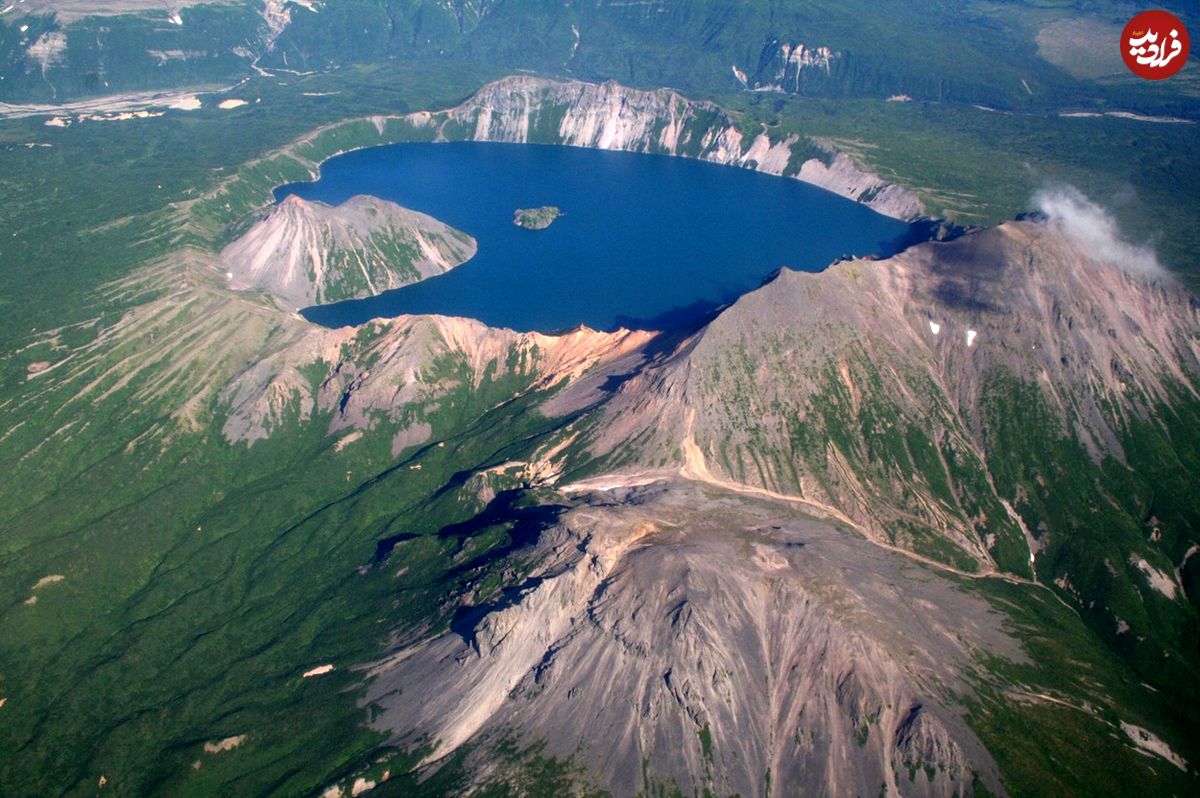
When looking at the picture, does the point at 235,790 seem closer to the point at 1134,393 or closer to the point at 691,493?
the point at 691,493

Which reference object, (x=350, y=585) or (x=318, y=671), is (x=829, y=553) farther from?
(x=350, y=585)

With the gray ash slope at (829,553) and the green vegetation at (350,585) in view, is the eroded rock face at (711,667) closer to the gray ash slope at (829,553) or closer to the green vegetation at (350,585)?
the gray ash slope at (829,553)

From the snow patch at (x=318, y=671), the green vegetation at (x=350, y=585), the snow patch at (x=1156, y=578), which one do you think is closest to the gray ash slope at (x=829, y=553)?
the snow patch at (x=1156, y=578)

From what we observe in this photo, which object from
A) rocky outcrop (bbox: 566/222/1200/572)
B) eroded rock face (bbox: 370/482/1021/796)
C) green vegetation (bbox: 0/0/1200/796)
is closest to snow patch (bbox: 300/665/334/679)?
green vegetation (bbox: 0/0/1200/796)

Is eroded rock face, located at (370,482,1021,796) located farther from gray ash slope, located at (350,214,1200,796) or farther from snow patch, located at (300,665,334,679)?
snow patch, located at (300,665,334,679)

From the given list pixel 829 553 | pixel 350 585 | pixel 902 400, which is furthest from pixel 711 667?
pixel 902 400

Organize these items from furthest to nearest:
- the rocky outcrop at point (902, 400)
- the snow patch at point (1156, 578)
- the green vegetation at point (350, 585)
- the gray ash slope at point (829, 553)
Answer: the rocky outcrop at point (902, 400), the snow patch at point (1156, 578), the green vegetation at point (350, 585), the gray ash slope at point (829, 553)

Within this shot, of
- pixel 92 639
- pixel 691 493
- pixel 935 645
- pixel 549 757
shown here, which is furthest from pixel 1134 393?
pixel 92 639

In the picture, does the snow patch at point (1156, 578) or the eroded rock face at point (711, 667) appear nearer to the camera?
the eroded rock face at point (711, 667)
